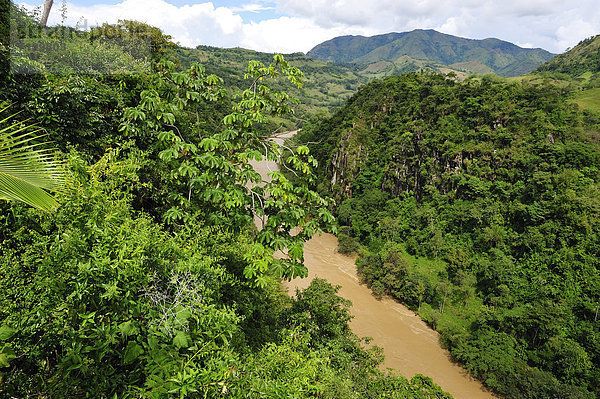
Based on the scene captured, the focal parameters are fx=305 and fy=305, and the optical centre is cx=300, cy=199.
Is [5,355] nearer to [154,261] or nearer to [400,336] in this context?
[154,261]

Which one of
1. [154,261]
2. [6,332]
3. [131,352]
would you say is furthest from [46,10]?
[131,352]

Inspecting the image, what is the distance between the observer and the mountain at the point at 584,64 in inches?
2046

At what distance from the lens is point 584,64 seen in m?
59.3

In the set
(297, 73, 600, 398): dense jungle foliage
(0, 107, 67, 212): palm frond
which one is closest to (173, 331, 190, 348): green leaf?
(0, 107, 67, 212): palm frond

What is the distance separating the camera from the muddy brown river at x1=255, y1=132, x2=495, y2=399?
16.0 m

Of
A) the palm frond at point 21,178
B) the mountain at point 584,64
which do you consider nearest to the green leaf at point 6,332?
the palm frond at point 21,178

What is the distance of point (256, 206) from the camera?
390 cm

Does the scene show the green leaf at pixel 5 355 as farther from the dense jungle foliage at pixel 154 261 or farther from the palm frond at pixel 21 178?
the palm frond at pixel 21 178

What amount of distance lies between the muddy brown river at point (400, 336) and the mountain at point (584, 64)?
140ft

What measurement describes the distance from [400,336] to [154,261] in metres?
19.3

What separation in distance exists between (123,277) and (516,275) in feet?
81.6

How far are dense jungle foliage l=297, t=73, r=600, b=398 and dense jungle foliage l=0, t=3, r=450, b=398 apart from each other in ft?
19.4

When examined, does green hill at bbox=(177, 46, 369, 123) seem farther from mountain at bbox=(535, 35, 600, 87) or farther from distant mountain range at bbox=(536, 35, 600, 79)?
mountain at bbox=(535, 35, 600, 87)

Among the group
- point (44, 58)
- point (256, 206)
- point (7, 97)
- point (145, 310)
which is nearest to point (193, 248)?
point (256, 206)
